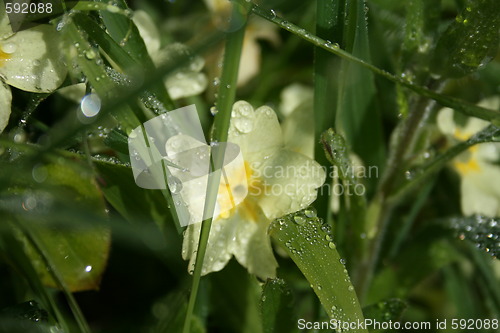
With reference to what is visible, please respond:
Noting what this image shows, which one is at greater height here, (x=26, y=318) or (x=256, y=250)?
(x=256, y=250)

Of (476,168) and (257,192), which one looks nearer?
(257,192)

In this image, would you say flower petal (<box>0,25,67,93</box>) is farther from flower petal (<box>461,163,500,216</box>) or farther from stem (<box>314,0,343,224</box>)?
flower petal (<box>461,163,500,216</box>)

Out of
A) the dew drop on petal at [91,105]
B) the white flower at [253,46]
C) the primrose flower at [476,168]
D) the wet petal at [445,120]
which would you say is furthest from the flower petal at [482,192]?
the dew drop on petal at [91,105]

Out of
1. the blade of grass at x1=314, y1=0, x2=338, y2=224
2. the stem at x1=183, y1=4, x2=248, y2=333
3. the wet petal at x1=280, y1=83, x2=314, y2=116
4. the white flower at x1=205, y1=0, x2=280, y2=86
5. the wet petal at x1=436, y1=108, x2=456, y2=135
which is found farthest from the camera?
the white flower at x1=205, y1=0, x2=280, y2=86

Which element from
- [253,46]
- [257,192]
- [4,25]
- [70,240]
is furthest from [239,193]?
[253,46]

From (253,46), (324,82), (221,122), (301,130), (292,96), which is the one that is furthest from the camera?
(253,46)

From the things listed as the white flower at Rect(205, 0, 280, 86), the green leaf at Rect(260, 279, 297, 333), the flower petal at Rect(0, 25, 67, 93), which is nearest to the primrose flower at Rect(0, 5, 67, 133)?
the flower petal at Rect(0, 25, 67, 93)

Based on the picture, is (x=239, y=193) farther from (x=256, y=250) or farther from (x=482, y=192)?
(x=482, y=192)
